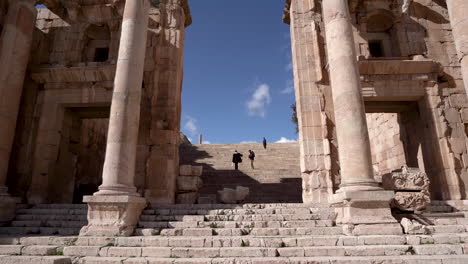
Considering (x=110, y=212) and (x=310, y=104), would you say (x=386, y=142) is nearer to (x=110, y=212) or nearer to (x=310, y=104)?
(x=310, y=104)

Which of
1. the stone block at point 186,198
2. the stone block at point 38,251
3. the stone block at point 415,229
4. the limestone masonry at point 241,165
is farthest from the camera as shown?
the stone block at point 186,198

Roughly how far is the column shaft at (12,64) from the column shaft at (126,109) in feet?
13.0

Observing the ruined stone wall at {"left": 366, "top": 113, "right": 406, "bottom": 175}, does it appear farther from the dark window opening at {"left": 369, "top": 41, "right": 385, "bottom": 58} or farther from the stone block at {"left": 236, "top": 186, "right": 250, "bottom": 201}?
the stone block at {"left": 236, "top": 186, "right": 250, "bottom": 201}

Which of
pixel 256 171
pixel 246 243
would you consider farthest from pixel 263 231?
pixel 256 171

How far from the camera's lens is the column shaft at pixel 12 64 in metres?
9.29

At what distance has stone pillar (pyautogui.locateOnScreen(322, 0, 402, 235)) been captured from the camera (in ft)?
21.9

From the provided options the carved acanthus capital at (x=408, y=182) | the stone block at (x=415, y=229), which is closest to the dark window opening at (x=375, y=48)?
the carved acanthus capital at (x=408, y=182)

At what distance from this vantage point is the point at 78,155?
43.2 ft

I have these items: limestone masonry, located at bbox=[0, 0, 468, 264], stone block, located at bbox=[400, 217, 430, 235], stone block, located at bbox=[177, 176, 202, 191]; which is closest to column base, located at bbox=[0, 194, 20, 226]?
limestone masonry, located at bbox=[0, 0, 468, 264]

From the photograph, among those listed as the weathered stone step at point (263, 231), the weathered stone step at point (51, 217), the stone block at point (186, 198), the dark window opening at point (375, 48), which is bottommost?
the weathered stone step at point (263, 231)

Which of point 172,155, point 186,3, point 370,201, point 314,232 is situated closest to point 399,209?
point 370,201

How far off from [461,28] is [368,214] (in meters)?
5.09

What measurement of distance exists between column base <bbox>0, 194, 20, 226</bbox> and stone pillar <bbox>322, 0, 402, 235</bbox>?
29.8 ft

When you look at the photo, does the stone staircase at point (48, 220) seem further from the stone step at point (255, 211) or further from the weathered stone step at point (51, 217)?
the stone step at point (255, 211)
